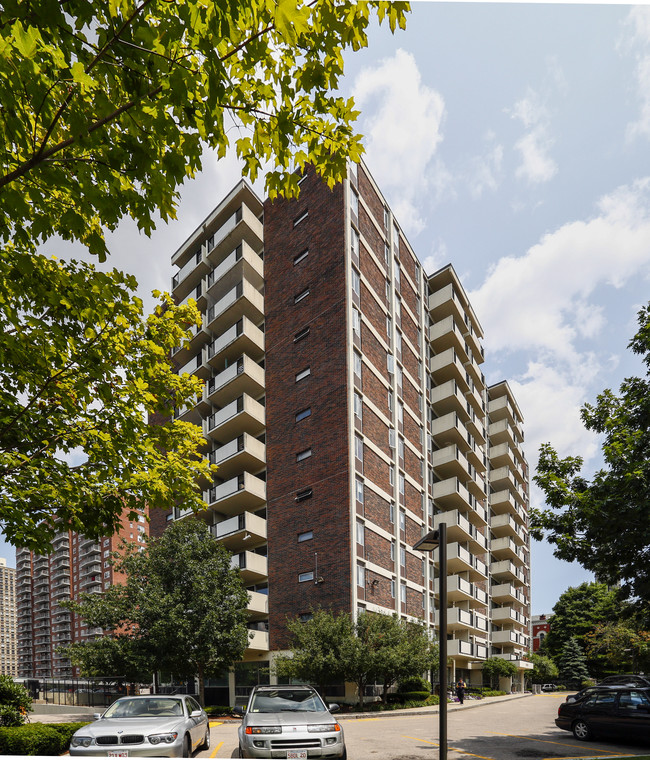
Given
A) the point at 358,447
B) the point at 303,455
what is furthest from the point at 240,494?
the point at 358,447

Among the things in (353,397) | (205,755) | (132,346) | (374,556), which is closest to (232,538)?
(374,556)

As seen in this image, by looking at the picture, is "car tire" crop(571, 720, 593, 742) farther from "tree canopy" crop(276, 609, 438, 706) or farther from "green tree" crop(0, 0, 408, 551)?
"green tree" crop(0, 0, 408, 551)

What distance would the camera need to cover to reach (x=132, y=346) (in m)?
9.80

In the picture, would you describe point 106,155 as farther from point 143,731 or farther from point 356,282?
point 356,282

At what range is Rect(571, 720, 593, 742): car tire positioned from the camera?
1652cm

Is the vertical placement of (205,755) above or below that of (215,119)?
below

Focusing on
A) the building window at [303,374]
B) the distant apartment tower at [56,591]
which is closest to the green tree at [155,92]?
the building window at [303,374]

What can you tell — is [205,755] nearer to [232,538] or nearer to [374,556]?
[374,556]

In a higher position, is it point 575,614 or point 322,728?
point 322,728

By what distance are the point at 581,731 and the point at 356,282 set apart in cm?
2411

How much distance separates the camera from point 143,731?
10078mm

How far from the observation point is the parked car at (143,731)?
31.9ft

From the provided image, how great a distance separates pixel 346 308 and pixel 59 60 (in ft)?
92.5

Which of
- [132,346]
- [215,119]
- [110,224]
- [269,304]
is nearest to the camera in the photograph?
[215,119]
